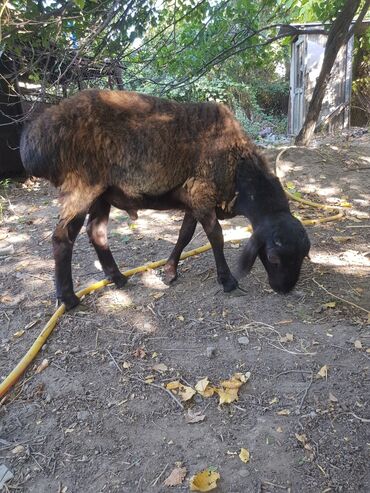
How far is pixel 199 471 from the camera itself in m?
2.38

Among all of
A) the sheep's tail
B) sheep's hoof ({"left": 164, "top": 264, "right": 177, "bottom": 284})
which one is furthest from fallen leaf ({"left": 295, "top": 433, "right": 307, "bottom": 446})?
the sheep's tail

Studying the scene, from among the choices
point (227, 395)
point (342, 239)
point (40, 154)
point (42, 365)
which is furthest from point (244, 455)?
point (342, 239)

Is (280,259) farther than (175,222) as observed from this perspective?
No

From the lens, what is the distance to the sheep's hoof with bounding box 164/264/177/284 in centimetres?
453

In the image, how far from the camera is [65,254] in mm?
3941

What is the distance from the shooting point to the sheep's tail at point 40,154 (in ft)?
12.1

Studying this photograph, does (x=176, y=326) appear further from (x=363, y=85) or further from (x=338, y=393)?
(x=363, y=85)

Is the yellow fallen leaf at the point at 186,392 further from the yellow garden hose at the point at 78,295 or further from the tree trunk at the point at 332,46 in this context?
the tree trunk at the point at 332,46

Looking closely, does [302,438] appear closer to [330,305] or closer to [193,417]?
[193,417]

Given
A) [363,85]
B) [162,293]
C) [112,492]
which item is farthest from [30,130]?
[363,85]

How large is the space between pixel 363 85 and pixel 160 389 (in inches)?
563

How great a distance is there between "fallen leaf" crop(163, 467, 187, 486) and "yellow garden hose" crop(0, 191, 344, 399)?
4.79ft

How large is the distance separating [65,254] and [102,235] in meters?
0.55

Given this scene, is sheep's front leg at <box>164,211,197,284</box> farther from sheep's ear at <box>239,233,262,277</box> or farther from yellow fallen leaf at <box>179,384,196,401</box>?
yellow fallen leaf at <box>179,384,196,401</box>
